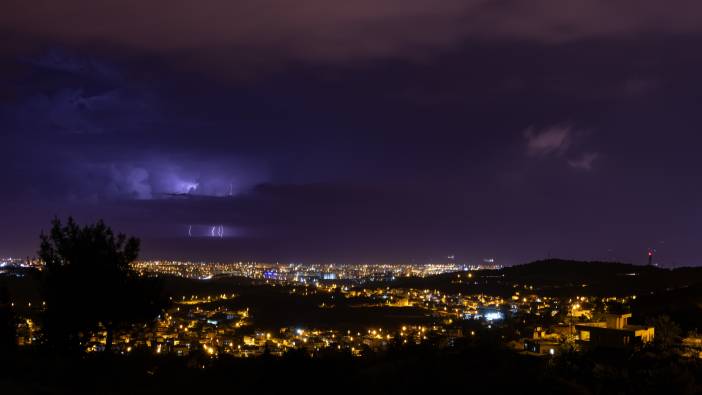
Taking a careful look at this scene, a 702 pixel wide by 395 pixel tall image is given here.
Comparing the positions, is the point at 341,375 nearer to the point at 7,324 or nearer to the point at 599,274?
the point at 7,324

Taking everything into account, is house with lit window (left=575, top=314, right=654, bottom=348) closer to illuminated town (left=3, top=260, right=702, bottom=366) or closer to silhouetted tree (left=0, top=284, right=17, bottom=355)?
illuminated town (left=3, top=260, right=702, bottom=366)

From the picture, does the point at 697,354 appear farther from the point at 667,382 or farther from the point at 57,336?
the point at 57,336

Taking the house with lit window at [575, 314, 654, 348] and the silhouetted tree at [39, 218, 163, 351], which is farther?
the house with lit window at [575, 314, 654, 348]

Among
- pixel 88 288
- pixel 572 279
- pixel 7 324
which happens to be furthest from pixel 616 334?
pixel 572 279

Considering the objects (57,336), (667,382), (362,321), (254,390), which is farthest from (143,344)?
(362,321)

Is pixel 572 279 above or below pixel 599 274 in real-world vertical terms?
below

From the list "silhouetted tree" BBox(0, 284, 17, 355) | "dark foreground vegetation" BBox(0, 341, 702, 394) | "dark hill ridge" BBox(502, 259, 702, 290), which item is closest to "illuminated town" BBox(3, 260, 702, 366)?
"silhouetted tree" BBox(0, 284, 17, 355)

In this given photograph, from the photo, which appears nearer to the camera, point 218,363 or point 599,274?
point 218,363

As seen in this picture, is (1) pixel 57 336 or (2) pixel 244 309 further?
(2) pixel 244 309

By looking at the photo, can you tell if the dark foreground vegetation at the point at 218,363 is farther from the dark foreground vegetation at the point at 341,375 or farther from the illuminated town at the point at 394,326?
the illuminated town at the point at 394,326
